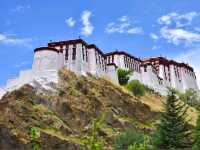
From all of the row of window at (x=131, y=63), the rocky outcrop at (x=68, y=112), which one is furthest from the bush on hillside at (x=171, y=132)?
the row of window at (x=131, y=63)

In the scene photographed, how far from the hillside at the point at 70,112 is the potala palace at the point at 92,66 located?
1696 millimetres

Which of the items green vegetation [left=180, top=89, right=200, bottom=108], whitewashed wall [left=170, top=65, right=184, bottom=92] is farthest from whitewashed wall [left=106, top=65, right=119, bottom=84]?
whitewashed wall [left=170, top=65, right=184, bottom=92]

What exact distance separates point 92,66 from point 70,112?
11.0m

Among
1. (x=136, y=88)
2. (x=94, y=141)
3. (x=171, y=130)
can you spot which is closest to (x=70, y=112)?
(x=136, y=88)

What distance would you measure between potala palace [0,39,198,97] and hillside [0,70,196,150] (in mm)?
1696

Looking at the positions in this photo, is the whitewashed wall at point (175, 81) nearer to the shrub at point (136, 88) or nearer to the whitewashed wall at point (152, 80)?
the whitewashed wall at point (152, 80)

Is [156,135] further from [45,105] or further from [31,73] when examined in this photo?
[31,73]

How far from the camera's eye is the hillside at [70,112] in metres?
43.6

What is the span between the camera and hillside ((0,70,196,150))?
43.6 meters

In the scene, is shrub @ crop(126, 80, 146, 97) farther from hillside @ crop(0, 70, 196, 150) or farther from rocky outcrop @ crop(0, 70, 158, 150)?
rocky outcrop @ crop(0, 70, 158, 150)

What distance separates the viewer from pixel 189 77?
282 feet

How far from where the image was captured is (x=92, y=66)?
6038cm

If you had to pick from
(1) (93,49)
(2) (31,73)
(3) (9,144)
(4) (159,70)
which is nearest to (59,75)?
(2) (31,73)

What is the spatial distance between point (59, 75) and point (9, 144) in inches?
616
